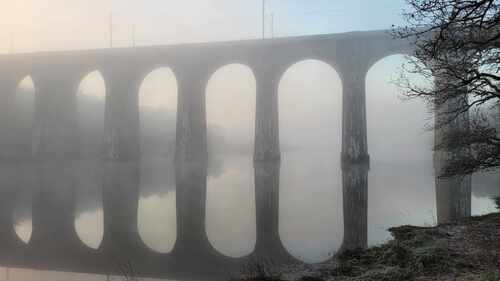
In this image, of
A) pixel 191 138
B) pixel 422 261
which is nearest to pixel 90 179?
pixel 191 138

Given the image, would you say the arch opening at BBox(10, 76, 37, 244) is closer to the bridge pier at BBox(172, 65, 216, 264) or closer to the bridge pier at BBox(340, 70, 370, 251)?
the bridge pier at BBox(172, 65, 216, 264)

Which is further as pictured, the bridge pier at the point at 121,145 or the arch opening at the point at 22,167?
the bridge pier at the point at 121,145

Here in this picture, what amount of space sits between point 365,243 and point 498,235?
13.6 ft

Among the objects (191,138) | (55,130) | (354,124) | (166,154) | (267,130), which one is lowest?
(166,154)

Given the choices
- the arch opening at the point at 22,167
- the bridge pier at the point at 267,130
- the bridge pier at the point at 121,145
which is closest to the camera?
the arch opening at the point at 22,167

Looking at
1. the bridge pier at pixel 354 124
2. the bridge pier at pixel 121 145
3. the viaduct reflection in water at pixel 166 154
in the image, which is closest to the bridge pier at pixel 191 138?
the viaduct reflection in water at pixel 166 154

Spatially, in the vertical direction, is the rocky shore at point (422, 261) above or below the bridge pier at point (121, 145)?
below

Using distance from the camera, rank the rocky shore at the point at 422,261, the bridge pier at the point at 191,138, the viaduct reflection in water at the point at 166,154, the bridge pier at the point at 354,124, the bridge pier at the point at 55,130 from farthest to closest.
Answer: the bridge pier at the point at 55,130
the bridge pier at the point at 354,124
the bridge pier at the point at 191,138
the viaduct reflection in water at the point at 166,154
the rocky shore at the point at 422,261

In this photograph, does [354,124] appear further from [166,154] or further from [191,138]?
[166,154]

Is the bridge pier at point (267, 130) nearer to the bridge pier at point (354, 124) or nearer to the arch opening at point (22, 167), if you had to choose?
the bridge pier at point (354, 124)

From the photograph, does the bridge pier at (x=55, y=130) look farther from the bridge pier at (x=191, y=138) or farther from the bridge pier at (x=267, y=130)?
the bridge pier at (x=267, y=130)

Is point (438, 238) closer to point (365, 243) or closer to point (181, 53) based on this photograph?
point (365, 243)

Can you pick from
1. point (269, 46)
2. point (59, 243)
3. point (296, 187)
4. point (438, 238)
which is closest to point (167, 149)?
point (269, 46)

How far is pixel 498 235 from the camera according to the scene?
11.5 meters
